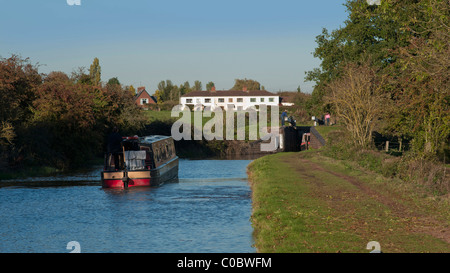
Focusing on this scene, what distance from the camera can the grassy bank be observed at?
40.6 feet

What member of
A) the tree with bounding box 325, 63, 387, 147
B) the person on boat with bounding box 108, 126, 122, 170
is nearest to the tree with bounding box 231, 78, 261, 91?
the tree with bounding box 325, 63, 387, 147

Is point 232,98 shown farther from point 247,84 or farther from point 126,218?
point 126,218

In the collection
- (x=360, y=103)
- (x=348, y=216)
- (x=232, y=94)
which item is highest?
(x=232, y=94)

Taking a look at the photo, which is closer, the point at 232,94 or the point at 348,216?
the point at 348,216

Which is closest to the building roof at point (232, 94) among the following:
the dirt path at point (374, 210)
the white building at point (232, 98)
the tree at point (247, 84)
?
the white building at point (232, 98)

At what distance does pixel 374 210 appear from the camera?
16.5m

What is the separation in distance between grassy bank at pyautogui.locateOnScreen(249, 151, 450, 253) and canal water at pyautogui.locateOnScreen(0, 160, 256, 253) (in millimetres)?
1011

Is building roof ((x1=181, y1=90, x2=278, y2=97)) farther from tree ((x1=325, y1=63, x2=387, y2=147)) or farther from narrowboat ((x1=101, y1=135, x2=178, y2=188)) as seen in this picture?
narrowboat ((x1=101, y1=135, x2=178, y2=188))

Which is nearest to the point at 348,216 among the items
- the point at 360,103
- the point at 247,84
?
the point at 360,103

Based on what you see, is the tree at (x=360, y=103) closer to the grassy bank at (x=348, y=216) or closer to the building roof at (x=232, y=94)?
the grassy bank at (x=348, y=216)

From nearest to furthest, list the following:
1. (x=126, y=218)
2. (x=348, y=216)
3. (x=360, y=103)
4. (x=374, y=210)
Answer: (x=348, y=216)
(x=374, y=210)
(x=126, y=218)
(x=360, y=103)

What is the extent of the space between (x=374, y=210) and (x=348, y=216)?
1263 mm
